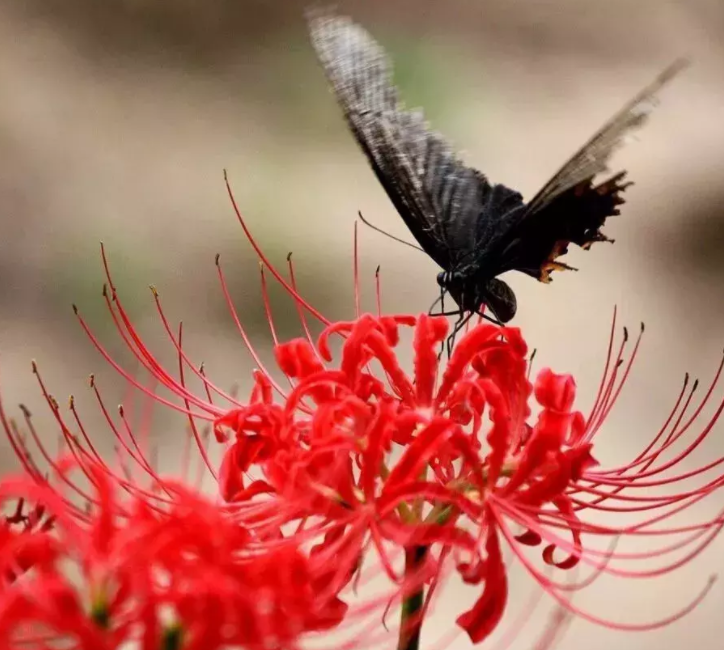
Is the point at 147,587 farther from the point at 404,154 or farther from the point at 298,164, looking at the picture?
the point at 298,164

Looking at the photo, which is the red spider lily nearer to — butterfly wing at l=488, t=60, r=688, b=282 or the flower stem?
the flower stem

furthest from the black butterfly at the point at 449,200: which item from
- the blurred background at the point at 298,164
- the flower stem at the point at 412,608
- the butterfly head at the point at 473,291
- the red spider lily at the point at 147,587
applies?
the blurred background at the point at 298,164

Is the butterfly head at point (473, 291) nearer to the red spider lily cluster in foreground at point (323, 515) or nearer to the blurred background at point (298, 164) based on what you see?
the red spider lily cluster in foreground at point (323, 515)

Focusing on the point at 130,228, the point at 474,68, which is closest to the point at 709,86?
the point at 474,68

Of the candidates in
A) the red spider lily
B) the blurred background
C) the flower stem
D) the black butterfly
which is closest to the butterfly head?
the black butterfly

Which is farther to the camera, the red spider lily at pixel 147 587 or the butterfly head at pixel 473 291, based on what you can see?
the butterfly head at pixel 473 291

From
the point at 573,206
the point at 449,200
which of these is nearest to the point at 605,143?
the point at 573,206

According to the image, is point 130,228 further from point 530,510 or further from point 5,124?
point 530,510
